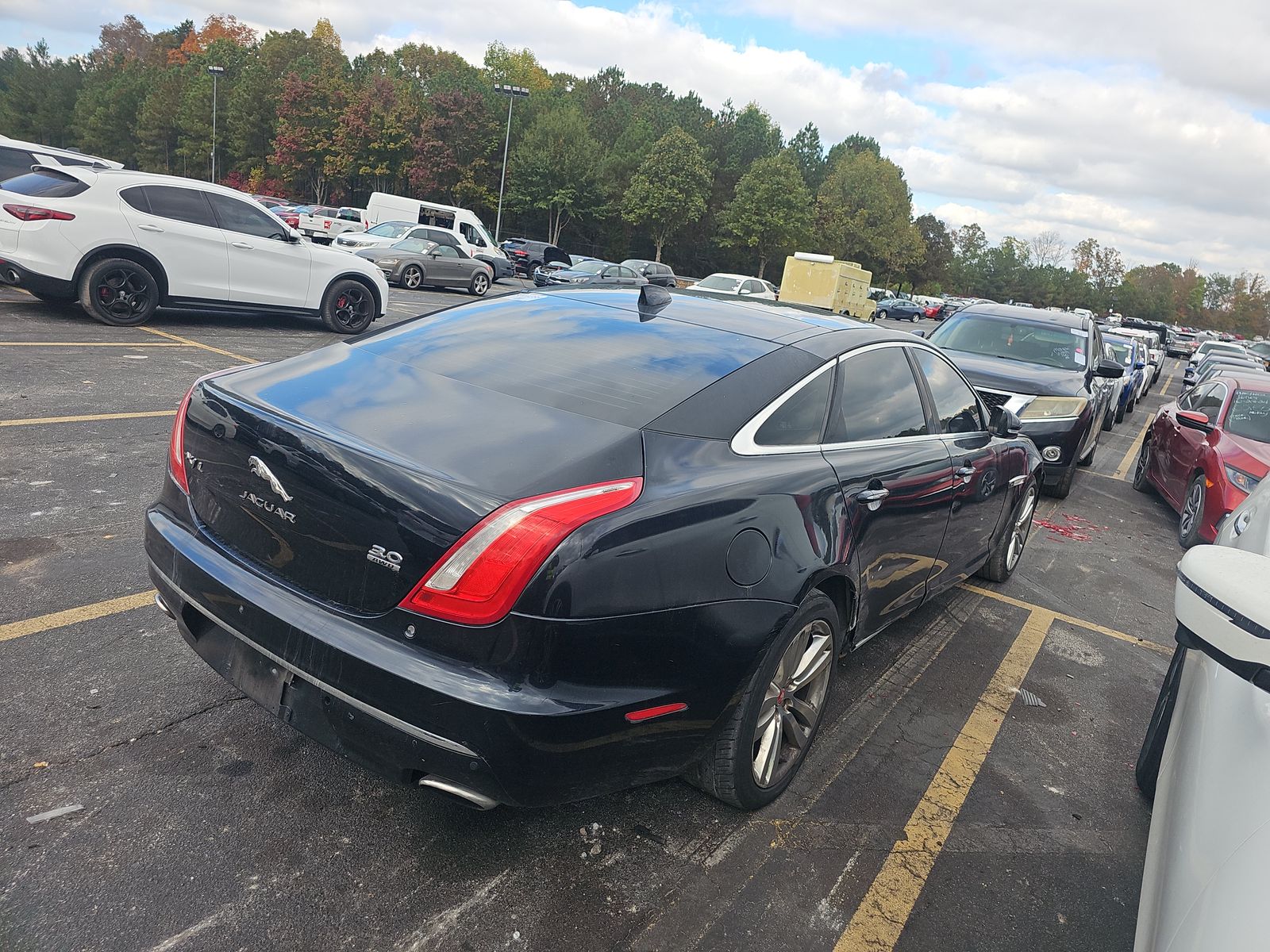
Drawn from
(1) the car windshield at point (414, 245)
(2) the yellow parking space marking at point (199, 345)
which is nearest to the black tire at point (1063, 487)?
(2) the yellow parking space marking at point (199, 345)

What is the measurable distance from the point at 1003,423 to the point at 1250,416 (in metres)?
4.60

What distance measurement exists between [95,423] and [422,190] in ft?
189

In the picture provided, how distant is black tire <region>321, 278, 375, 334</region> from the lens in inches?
464

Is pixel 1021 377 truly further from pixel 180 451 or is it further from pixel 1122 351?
pixel 1122 351

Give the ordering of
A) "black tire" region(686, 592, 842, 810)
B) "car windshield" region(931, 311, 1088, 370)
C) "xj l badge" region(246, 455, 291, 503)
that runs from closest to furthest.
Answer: "xj l badge" region(246, 455, 291, 503)
"black tire" region(686, 592, 842, 810)
"car windshield" region(931, 311, 1088, 370)

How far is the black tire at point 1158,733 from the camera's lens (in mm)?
3000

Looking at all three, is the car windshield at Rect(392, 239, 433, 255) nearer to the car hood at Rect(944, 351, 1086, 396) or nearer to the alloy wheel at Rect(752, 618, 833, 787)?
the car hood at Rect(944, 351, 1086, 396)

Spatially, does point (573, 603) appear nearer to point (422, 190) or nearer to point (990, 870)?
point (990, 870)

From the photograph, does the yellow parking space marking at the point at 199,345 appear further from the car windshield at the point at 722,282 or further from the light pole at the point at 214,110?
the light pole at the point at 214,110

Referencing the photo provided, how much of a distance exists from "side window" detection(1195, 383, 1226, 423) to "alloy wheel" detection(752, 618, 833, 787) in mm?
6556

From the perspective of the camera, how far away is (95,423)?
6.08 meters

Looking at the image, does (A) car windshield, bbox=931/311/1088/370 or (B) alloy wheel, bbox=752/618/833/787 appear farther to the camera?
(A) car windshield, bbox=931/311/1088/370

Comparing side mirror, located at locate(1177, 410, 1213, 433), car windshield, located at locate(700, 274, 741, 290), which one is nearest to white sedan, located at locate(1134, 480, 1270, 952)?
side mirror, located at locate(1177, 410, 1213, 433)

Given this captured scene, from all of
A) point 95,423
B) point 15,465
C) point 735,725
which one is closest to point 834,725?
point 735,725
